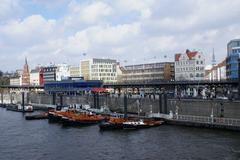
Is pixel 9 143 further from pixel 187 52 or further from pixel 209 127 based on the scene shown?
pixel 187 52

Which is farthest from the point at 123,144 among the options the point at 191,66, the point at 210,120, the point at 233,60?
the point at 191,66

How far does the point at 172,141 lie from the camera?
5481cm

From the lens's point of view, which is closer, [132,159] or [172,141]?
[132,159]

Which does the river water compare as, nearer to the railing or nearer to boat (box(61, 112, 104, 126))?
the railing

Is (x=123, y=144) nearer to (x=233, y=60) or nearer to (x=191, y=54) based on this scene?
(x=233, y=60)

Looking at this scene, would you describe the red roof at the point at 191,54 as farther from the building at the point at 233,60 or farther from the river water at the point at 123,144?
the river water at the point at 123,144

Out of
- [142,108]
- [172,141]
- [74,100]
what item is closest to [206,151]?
[172,141]

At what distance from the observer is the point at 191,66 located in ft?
551

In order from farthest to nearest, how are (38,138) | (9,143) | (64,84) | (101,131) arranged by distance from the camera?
(64,84), (101,131), (38,138), (9,143)

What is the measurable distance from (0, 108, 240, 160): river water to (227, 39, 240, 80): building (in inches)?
2658

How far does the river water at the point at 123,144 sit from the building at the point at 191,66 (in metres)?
98.6

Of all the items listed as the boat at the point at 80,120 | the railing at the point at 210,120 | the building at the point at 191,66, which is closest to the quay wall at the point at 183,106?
the railing at the point at 210,120

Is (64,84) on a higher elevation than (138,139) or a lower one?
higher

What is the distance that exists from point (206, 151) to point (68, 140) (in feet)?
74.2
